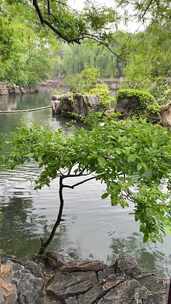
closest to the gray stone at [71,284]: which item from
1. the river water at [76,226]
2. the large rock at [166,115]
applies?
the river water at [76,226]

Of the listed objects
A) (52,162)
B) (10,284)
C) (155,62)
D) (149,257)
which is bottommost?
(149,257)

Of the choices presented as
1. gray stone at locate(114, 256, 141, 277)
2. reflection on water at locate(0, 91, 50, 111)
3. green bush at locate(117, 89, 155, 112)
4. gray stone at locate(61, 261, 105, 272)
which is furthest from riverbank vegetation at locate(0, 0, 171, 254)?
reflection on water at locate(0, 91, 50, 111)

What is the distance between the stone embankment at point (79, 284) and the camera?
3.51m

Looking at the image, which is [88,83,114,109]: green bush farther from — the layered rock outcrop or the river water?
the layered rock outcrop

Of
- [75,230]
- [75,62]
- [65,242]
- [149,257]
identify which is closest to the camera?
[149,257]

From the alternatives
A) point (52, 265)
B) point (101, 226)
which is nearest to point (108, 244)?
point (101, 226)

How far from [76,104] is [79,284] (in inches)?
640

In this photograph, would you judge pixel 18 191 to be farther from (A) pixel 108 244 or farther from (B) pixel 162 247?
(B) pixel 162 247

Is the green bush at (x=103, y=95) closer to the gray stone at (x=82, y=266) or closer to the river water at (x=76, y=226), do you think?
the river water at (x=76, y=226)

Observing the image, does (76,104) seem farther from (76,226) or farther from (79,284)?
(79,284)

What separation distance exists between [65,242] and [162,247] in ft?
4.96

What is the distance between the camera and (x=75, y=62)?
38.7 meters

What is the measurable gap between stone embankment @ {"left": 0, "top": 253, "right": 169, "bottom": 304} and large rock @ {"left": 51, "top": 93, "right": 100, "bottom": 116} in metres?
14.3

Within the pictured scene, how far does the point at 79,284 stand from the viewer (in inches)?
153
